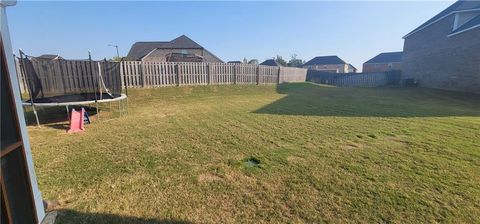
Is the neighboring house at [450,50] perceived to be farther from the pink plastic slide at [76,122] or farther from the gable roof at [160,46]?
the gable roof at [160,46]

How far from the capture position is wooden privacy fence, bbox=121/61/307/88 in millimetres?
14094

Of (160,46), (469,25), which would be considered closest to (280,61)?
(160,46)

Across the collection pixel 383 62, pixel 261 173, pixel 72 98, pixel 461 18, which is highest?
pixel 461 18

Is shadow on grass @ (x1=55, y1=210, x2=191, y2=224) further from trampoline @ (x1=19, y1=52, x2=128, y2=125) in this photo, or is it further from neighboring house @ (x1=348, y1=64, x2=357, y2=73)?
neighboring house @ (x1=348, y1=64, x2=357, y2=73)

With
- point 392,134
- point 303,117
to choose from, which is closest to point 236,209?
point 392,134

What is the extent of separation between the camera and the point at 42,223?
2.39 m

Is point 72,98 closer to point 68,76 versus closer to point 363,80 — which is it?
point 68,76

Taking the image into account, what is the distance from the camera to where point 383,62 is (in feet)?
180

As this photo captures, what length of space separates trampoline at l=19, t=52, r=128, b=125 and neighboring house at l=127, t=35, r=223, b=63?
28.5m

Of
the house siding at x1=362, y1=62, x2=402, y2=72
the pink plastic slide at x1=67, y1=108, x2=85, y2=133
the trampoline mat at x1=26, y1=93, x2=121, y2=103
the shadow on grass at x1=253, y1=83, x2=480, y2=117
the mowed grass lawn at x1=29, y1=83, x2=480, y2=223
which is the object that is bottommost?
the shadow on grass at x1=253, y1=83, x2=480, y2=117

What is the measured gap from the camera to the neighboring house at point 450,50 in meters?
17.0

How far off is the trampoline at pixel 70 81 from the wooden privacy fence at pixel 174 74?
0.11ft

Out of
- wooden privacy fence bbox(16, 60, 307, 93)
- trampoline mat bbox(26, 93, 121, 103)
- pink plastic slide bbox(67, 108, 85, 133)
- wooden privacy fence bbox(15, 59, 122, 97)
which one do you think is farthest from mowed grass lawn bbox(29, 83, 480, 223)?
wooden privacy fence bbox(16, 60, 307, 93)

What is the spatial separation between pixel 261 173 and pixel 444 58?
24.1 metres
